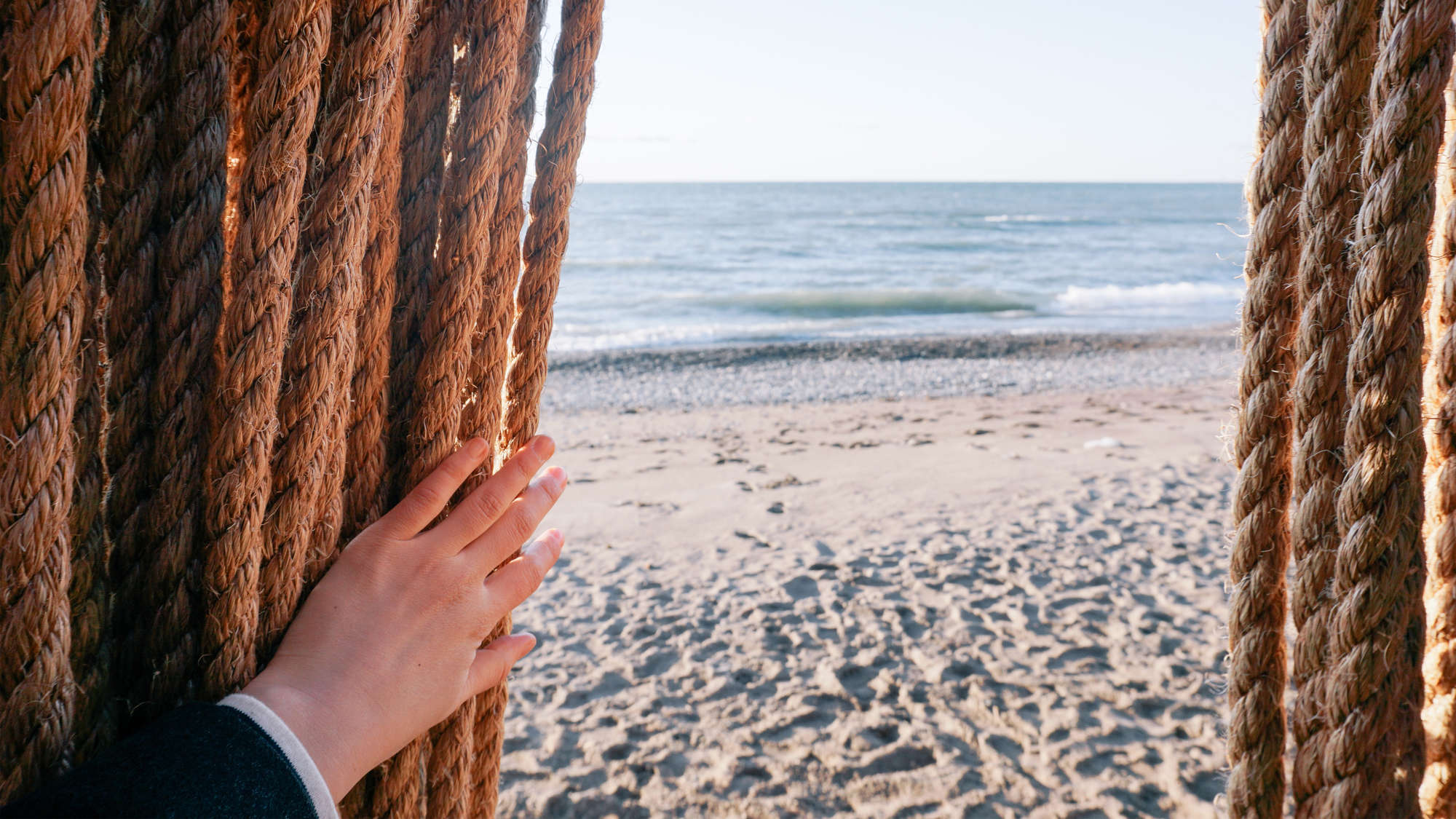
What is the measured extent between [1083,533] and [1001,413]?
314 centimetres

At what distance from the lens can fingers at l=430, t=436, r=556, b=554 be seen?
91cm

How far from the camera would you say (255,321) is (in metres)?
0.75

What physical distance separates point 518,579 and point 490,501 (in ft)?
0.32

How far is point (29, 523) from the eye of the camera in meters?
0.65

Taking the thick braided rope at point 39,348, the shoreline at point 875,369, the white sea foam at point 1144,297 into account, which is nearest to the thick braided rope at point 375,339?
the thick braided rope at point 39,348

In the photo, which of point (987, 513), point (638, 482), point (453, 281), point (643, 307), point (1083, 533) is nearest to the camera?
point (453, 281)

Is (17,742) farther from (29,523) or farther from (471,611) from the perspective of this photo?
(471,611)

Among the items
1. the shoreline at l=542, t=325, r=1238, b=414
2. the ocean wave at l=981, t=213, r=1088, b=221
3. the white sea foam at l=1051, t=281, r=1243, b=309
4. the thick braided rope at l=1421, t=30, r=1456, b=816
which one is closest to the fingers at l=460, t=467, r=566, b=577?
the thick braided rope at l=1421, t=30, r=1456, b=816

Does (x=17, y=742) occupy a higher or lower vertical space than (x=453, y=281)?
lower

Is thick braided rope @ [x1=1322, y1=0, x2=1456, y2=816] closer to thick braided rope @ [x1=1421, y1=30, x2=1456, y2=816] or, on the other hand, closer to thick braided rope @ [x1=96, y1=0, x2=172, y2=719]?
thick braided rope @ [x1=1421, y1=30, x2=1456, y2=816]

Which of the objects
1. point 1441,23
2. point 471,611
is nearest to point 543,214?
point 471,611

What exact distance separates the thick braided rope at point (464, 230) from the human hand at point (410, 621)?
5 cm

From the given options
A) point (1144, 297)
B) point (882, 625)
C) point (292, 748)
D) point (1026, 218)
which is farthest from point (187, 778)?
point (1026, 218)

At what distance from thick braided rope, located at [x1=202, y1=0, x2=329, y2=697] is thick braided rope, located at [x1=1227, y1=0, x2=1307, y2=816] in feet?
2.76
